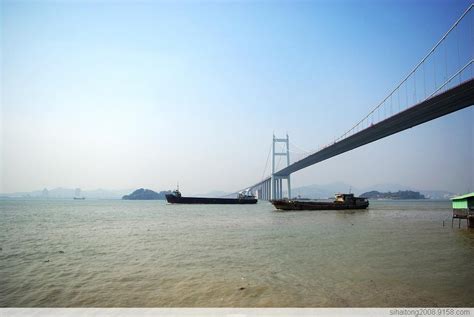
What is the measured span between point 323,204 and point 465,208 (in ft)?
84.0

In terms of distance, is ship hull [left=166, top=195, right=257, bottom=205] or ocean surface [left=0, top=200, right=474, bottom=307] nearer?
ocean surface [left=0, top=200, right=474, bottom=307]

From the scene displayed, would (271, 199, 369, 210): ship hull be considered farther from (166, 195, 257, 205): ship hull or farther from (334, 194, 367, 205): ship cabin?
(166, 195, 257, 205): ship hull

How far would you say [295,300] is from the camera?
22.1 feet

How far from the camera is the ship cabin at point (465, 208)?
66.0 ft

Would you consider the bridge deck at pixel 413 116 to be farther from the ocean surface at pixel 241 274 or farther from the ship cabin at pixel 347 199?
the ocean surface at pixel 241 274

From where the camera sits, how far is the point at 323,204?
46.2 m

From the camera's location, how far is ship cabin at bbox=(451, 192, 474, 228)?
20.1 metres

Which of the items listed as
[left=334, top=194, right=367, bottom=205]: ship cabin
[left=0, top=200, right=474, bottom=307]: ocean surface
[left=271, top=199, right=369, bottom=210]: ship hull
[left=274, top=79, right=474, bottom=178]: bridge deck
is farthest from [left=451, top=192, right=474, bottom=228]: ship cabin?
[left=334, top=194, right=367, bottom=205]: ship cabin

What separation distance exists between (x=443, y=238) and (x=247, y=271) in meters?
11.8

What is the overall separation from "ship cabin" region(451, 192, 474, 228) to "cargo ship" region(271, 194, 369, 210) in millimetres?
23625

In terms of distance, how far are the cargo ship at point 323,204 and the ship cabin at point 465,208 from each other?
23.6 metres

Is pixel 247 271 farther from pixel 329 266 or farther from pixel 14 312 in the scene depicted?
pixel 14 312

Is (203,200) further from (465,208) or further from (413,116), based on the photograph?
(465,208)

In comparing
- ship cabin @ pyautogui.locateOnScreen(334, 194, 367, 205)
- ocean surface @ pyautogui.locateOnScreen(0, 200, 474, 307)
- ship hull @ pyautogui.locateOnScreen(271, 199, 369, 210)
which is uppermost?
ship cabin @ pyautogui.locateOnScreen(334, 194, 367, 205)
